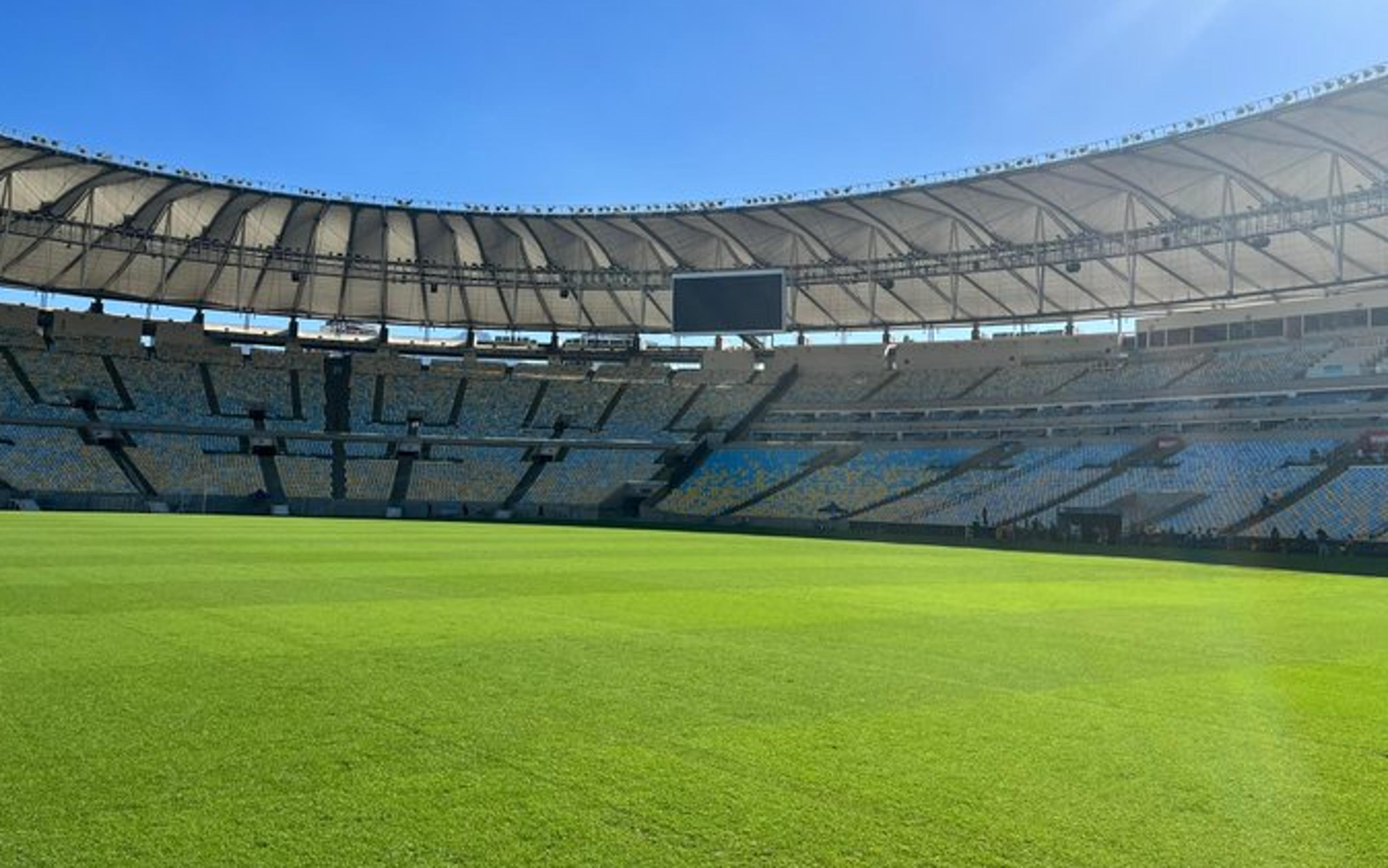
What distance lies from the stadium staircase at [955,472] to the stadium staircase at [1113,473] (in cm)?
538

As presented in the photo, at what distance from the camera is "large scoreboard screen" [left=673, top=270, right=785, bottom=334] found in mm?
54500

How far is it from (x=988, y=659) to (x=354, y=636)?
646 centimetres

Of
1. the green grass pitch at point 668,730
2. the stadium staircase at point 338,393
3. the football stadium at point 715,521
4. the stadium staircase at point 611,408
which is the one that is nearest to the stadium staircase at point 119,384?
the football stadium at point 715,521

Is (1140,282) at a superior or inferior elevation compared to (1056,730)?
superior

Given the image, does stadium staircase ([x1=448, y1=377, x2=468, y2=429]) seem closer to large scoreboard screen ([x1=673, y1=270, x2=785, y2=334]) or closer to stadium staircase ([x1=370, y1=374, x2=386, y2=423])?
stadium staircase ([x1=370, y1=374, x2=386, y2=423])

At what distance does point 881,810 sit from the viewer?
536cm

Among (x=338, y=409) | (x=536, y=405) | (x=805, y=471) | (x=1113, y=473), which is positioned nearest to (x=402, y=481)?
(x=338, y=409)

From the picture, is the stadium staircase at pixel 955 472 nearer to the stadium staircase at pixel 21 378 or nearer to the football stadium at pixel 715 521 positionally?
the football stadium at pixel 715 521

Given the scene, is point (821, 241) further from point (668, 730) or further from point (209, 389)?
point (668, 730)

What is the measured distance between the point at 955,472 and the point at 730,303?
14519 mm

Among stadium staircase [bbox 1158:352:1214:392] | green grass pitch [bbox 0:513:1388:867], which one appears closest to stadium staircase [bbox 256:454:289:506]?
green grass pitch [bbox 0:513:1388:867]

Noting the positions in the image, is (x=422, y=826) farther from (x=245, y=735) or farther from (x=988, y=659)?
(x=988, y=659)

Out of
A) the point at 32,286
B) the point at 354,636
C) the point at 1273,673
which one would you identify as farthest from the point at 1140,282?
the point at 32,286

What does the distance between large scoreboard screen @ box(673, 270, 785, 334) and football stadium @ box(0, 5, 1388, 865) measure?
229 mm
